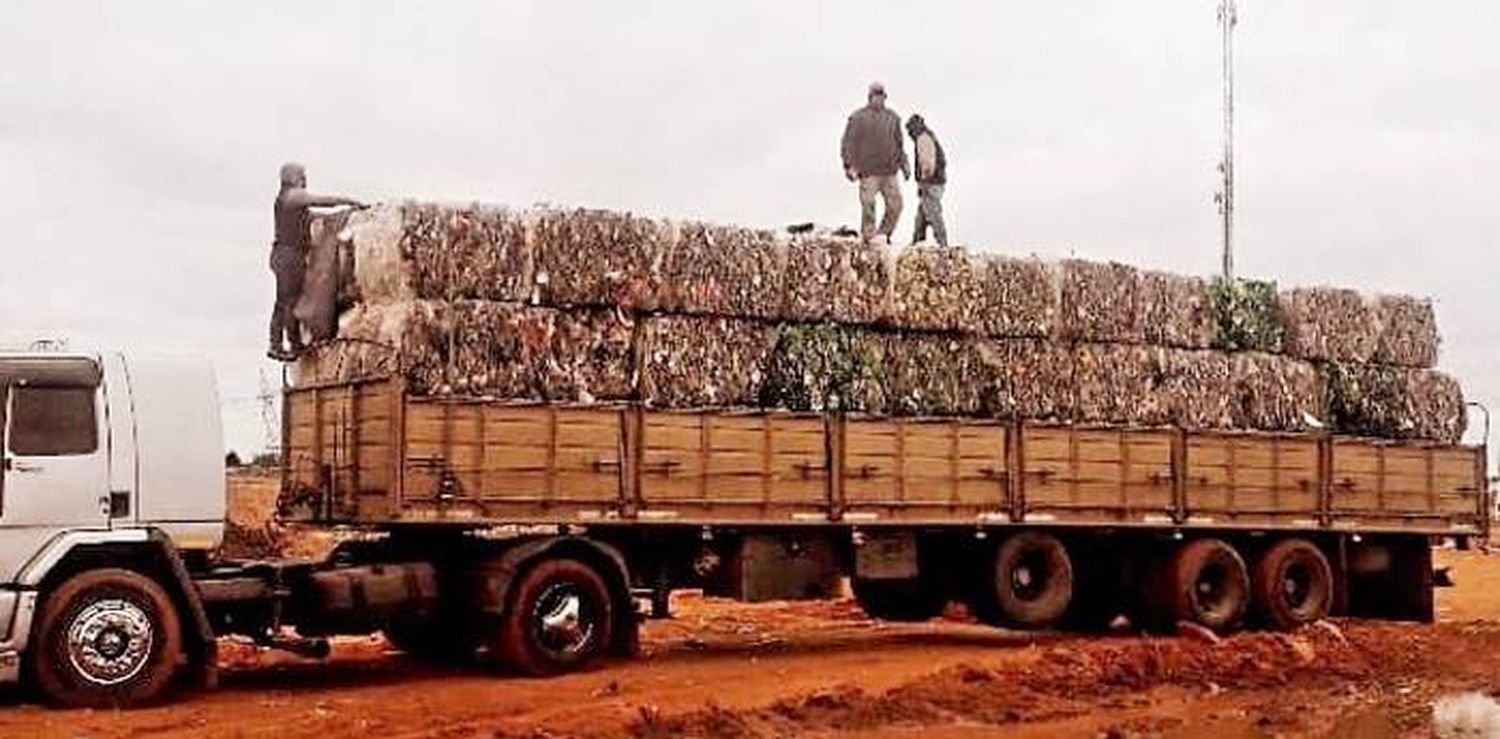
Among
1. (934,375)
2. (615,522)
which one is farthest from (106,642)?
(934,375)

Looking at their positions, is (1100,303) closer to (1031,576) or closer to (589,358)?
(1031,576)

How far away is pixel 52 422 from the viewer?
476 inches

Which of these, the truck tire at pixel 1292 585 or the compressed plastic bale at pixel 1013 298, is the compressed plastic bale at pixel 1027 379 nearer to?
the compressed plastic bale at pixel 1013 298

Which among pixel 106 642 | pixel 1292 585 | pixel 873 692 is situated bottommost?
pixel 873 692

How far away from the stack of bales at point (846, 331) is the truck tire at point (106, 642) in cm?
254

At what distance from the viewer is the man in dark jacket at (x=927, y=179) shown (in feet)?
59.7

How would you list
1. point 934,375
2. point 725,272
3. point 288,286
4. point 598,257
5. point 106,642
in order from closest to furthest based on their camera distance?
point 106,642, point 598,257, point 288,286, point 725,272, point 934,375

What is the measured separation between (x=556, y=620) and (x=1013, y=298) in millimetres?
5408

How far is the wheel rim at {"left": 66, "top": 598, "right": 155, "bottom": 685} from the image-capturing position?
38.8 ft

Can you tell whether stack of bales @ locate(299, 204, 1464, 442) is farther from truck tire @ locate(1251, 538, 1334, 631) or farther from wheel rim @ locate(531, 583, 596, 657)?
wheel rim @ locate(531, 583, 596, 657)

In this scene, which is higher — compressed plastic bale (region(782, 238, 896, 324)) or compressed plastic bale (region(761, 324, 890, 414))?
compressed plastic bale (region(782, 238, 896, 324))

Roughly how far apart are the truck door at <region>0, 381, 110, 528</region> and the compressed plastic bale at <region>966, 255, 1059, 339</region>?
25.1ft

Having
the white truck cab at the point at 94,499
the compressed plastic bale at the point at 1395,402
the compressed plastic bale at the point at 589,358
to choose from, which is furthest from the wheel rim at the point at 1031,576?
the white truck cab at the point at 94,499

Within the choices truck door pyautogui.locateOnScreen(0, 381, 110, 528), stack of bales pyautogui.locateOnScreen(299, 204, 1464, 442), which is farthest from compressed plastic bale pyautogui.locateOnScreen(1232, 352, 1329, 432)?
truck door pyautogui.locateOnScreen(0, 381, 110, 528)
